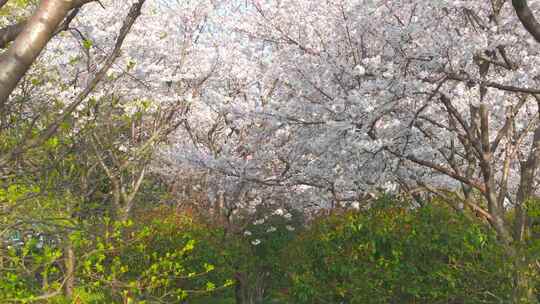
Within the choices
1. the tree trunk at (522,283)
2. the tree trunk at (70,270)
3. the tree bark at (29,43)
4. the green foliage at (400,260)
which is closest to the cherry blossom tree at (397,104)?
the tree trunk at (522,283)

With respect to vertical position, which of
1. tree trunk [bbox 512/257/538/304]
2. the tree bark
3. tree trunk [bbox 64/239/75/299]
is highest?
the tree bark

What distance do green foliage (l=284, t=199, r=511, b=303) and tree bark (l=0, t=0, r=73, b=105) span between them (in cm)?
500

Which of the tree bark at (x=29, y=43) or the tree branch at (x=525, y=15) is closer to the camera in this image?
the tree bark at (x=29, y=43)

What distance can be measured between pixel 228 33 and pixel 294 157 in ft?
17.2

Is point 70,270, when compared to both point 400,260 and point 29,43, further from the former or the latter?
point 29,43

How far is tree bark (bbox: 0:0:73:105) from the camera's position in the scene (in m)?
2.68

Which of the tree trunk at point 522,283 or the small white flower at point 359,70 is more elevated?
the small white flower at point 359,70

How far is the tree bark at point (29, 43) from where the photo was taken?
268 cm

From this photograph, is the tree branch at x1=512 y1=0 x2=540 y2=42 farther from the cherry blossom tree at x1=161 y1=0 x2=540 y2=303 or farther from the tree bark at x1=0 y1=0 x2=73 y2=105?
the tree bark at x1=0 y1=0 x2=73 y2=105

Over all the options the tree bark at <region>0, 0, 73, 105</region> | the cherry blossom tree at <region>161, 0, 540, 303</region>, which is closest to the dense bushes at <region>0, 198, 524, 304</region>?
the cherry blossom tree at <region>161, 0, 540, 303</region>

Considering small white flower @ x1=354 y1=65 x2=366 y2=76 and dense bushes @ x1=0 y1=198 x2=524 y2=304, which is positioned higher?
small white flower @ x1=354 y1=65 x2=366 y2=76

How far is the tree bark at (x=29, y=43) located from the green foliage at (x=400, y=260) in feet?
16.4

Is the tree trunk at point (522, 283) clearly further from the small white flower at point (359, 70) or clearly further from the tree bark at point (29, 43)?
the tree bark at point (29, 43)

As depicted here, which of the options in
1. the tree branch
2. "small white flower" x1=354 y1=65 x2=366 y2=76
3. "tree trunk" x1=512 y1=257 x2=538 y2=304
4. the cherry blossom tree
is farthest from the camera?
"small white flower" x1=354 y1=65 x2=366 y2=76
